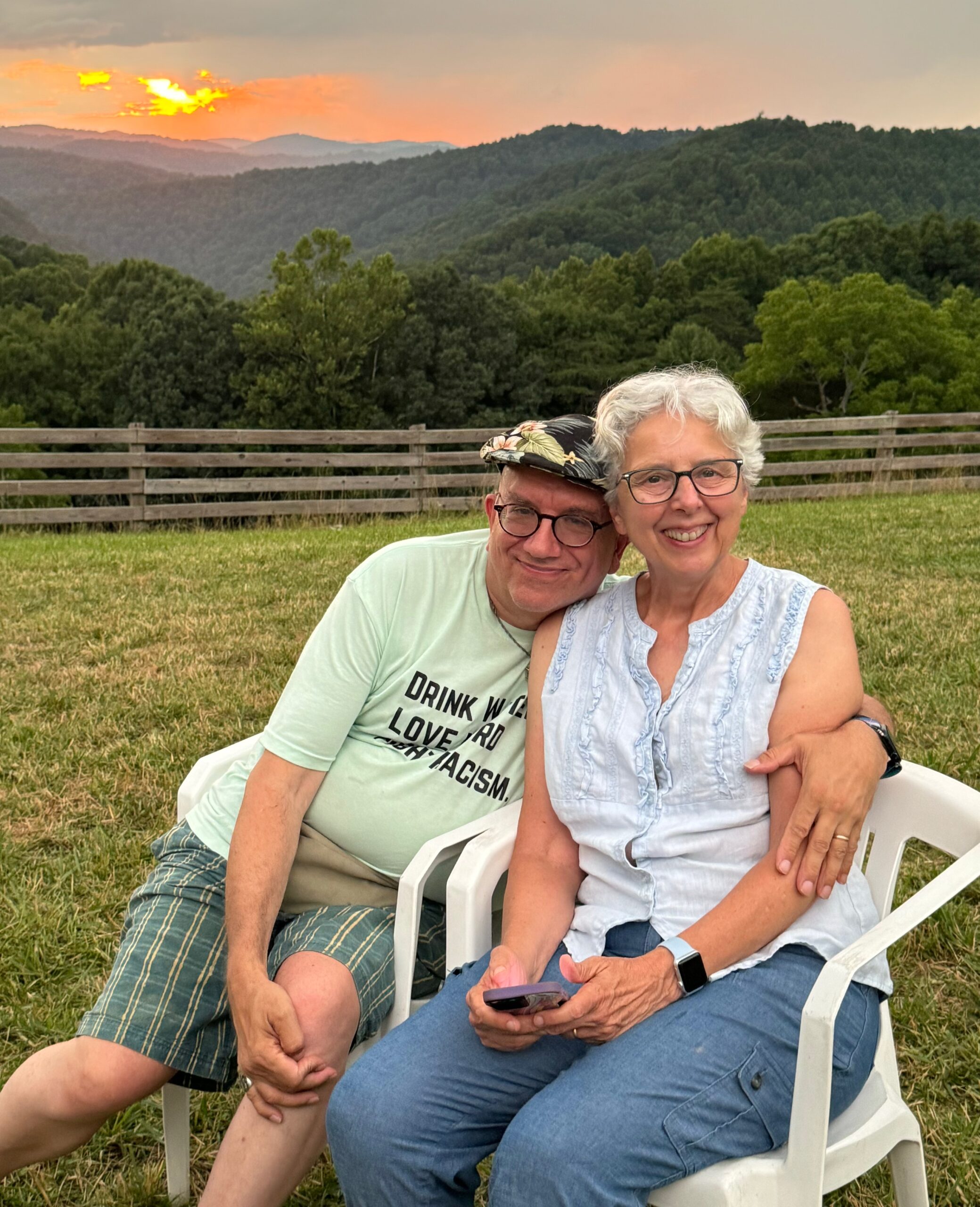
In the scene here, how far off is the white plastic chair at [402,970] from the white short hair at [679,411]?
653mm

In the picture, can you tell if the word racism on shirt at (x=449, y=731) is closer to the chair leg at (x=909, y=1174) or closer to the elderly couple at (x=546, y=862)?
the elderly couple at (x=546, y=862)

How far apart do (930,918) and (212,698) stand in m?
3.11

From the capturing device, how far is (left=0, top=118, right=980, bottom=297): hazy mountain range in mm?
56781

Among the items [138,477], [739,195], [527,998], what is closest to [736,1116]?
[527,998]

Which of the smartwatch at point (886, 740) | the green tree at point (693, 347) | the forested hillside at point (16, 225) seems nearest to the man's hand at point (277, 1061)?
the smartwatch at point (886, 740)

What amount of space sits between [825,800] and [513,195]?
77488mm

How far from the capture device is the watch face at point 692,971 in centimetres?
165

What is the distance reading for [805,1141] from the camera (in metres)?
1.47

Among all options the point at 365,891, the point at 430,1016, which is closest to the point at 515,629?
the point at 365,891

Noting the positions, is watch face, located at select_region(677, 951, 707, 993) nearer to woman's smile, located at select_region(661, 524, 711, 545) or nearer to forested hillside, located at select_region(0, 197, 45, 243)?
woman's smile, located at select_region(661, 524, 711, 545)

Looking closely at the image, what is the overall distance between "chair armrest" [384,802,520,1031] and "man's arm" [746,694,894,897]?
53 cm

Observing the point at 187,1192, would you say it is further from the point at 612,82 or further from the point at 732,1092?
the point at 612,82

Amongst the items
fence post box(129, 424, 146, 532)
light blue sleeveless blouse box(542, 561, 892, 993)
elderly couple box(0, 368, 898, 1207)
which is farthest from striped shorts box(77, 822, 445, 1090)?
fence post box(129, 424, 146, 532)

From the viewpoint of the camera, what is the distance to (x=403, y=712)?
2049 mm
